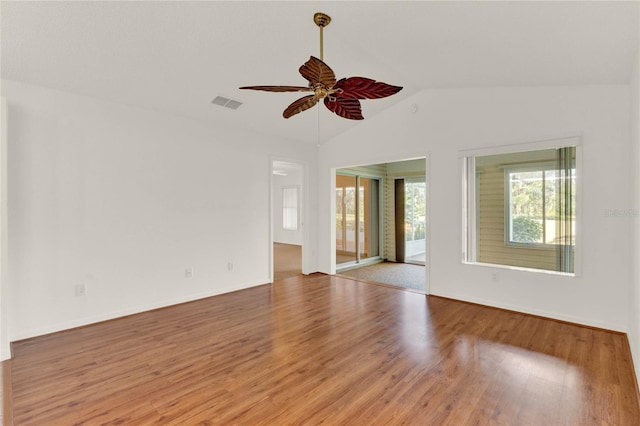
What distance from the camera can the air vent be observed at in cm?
417

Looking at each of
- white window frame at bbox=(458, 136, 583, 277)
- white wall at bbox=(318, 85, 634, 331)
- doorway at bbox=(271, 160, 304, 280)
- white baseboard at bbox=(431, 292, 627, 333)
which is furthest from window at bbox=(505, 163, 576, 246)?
doorway at bbox=(271, 160, 304, 280)

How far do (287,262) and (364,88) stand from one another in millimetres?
5934

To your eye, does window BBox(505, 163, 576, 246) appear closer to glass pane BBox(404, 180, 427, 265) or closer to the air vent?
glass pane BBox(404, 180, 427, 265)

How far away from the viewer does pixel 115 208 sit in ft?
12.7

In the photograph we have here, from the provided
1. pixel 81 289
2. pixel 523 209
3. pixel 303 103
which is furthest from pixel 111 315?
pixel 523 209

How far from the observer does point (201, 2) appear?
2393mm

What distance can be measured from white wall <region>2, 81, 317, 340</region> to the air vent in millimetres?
584

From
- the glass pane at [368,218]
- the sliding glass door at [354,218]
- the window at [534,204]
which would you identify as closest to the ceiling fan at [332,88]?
the window at [534,204]

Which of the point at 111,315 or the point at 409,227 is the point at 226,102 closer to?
the point at 111,315

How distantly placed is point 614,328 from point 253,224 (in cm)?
482

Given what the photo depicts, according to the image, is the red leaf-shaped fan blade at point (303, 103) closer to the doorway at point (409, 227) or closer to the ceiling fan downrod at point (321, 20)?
the ceiling fan downrod at point (321, 20)

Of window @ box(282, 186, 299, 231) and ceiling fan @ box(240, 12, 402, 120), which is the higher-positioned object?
ceiling fan @ box(240, 12, 402, 120)

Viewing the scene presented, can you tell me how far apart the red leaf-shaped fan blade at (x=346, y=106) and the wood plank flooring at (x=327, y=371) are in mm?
2184

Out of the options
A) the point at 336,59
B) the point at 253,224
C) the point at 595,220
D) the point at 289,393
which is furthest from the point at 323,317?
the point at 595,220
